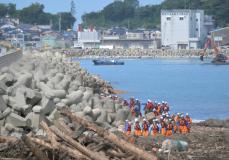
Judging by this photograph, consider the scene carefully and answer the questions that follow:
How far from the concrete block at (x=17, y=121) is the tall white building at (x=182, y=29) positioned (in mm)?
125315

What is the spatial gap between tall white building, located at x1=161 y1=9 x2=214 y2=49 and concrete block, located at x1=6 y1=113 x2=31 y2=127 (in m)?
125

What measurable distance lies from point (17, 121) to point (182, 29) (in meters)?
127

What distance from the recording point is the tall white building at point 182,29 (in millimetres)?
144250

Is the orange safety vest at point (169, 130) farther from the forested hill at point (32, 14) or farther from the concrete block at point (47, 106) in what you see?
the forested hill at point (32, 14)

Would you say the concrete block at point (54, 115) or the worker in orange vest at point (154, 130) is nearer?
the concrete block at point (54, 115)

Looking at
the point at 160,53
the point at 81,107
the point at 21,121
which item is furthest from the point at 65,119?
the point at 160,53

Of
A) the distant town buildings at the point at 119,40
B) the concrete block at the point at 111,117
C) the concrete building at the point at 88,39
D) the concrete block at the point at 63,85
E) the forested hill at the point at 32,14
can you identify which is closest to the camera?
the concrete block at the point at 111,117

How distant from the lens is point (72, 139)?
12945 millimetres

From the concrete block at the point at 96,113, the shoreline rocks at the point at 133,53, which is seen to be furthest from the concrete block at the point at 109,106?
the shoreline rocks at the point at 133,53

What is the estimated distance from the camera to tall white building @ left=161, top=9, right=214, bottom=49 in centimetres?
14425

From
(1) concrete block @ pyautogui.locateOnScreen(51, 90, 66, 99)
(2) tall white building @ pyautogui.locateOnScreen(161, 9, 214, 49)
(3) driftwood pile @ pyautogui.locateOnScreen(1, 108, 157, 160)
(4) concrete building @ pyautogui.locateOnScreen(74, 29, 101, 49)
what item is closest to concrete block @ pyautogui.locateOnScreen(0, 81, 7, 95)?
(1) concrete block @ pyautogui.locateOnScreen(51, 90, 66, 99)

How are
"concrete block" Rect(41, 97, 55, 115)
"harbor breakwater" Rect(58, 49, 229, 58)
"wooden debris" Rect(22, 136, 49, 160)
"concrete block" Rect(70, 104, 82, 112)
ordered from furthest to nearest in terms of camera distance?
"harbor breakwater" Rect(58, 49, 229, 58)
"concrete block" Rect(70, 104, 82, 112)
"concrete block" Rect(41, 97, 55, 115)
"wooden debris" Rect(22, 136, 49, 160)

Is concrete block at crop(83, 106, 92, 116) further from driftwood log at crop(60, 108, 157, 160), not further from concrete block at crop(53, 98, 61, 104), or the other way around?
driftwood log at crop(60, 108, 157, 160)

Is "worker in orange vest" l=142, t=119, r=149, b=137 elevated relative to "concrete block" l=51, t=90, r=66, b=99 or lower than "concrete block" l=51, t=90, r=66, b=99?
lower
